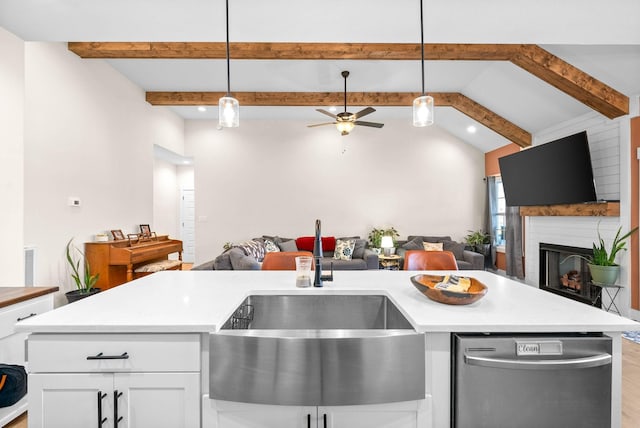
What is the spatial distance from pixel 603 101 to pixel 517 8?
2013 mm

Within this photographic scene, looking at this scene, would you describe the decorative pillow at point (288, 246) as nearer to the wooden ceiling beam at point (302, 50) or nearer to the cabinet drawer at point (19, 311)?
the wooden ceiling beam at point (302, 50)

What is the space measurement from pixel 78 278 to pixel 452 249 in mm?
5478

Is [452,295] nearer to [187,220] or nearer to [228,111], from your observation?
[228,111]

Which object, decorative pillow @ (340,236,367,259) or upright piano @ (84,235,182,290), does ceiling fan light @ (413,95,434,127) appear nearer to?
upright piano @ (84,235,182,290)

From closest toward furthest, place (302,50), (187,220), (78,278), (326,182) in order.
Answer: (78,278) → (302,50) → (326,182) → (187,220)

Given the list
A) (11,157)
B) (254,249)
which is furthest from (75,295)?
(254,249)

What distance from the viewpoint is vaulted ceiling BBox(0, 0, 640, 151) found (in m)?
2.34

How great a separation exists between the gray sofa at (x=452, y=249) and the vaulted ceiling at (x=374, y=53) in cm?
201

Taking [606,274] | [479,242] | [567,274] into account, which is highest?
[479,242]

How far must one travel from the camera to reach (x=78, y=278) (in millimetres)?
3328

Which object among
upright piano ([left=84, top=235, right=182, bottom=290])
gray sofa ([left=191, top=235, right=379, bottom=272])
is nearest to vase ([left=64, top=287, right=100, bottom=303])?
upright piano ([left=84, top=235, right=182, bottom=290])

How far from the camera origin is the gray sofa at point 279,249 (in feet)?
12.5

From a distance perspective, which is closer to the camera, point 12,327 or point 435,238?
point 12,327

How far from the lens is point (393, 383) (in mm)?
1007
